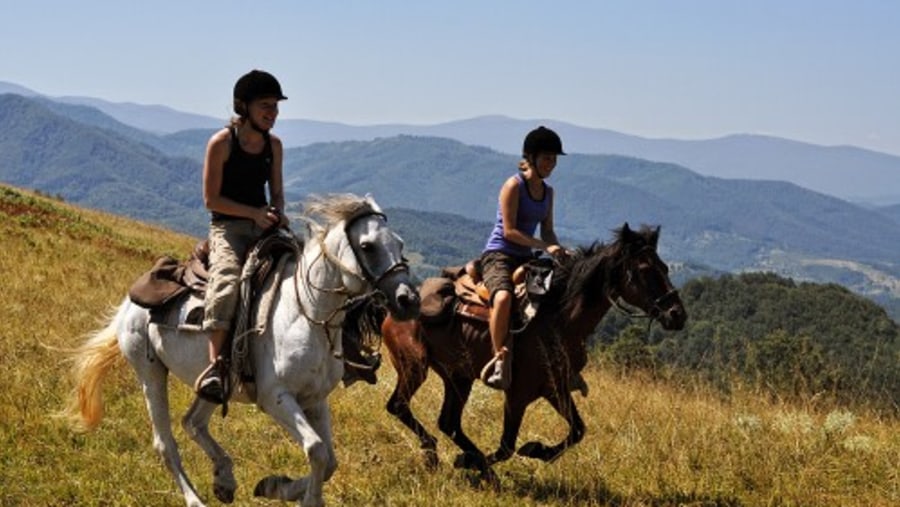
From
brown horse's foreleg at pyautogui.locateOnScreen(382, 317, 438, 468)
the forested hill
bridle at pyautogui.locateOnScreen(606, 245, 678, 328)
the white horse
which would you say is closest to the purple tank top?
bridle at pyautogui.locateOnScreen(606, 245, 678, 328)

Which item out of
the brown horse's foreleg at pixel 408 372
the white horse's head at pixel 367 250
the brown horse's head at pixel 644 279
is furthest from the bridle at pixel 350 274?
the brown horse's foreleg at pixel 408 372

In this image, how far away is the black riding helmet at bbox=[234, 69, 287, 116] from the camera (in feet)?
22.4

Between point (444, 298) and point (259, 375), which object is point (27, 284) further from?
point (259, 375)

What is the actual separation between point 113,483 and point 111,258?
19141mm

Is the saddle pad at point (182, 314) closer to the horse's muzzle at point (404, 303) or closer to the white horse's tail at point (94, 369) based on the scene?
the white horse's tail at point (94, 369)

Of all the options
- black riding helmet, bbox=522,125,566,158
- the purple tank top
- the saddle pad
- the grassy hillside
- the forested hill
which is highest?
black riding helmet, bbox=522,125,566,158

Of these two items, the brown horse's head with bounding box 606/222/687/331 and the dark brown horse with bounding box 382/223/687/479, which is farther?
the dark brown horse with bounding box 382/223/687/479

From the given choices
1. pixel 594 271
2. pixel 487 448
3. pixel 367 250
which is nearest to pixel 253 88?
pixel 367 250

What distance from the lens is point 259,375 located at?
6.54 meters

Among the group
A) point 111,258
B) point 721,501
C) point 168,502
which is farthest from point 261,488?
point 111,258

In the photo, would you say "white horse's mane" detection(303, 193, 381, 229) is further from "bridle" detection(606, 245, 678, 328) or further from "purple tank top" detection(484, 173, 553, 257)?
"bridle" detection(606, 245, 678, 328)

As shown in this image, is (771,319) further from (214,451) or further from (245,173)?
(245,173)

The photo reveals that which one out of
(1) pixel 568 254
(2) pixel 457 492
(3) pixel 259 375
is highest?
(1) pixel 568 254

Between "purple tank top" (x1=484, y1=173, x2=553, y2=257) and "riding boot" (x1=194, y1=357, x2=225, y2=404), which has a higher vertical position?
"purple tank top" (x1=484, y1=173, x2=553, y2=257)
